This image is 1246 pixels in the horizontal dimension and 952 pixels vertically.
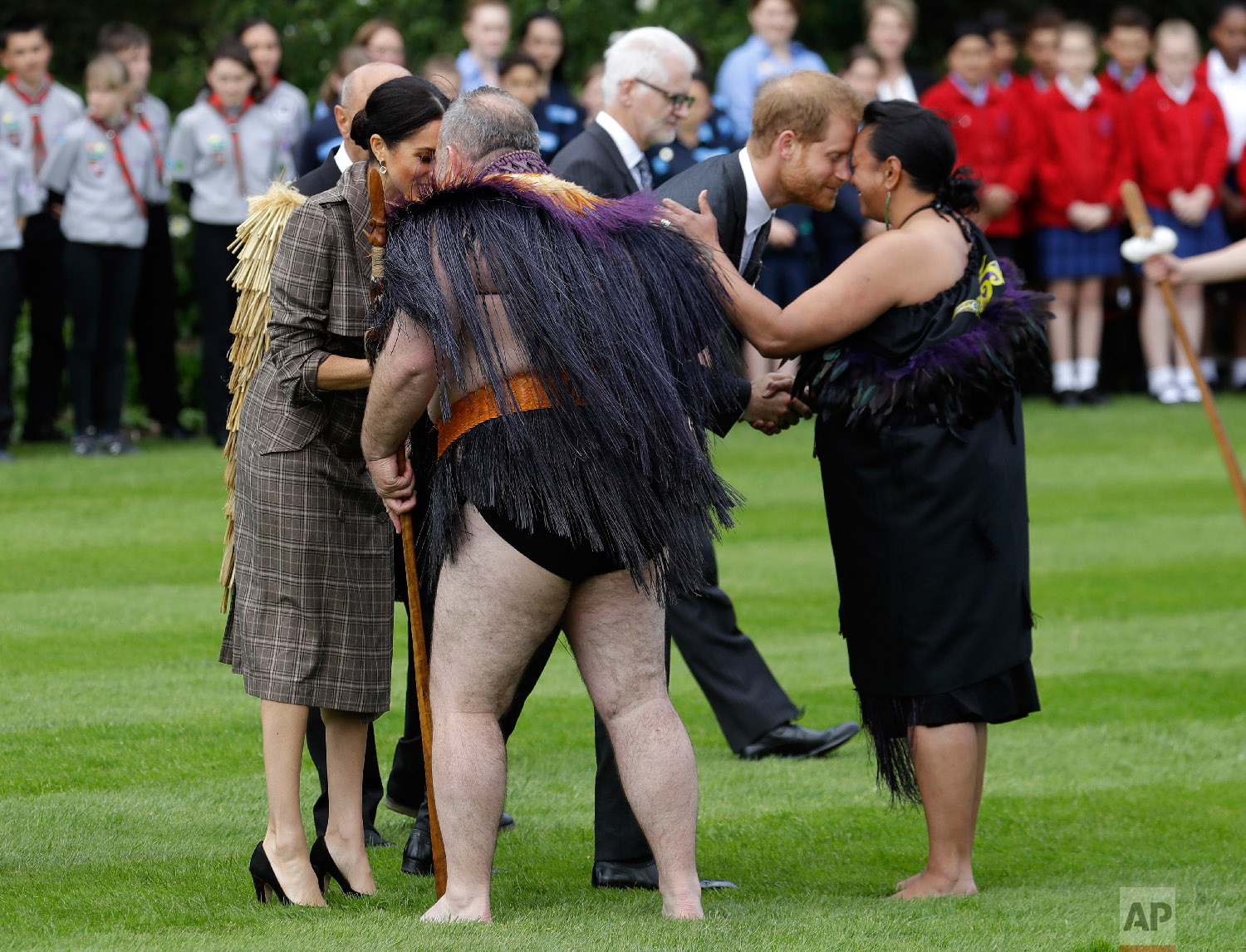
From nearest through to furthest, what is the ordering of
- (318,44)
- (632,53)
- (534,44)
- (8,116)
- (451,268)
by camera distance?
(451,268), (632,53), (8,116), (534,44), (318,44)

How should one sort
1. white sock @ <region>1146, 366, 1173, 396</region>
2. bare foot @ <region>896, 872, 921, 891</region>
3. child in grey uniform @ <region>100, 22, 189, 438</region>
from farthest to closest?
white sock @ <region>1146, 366, 1173, 396</region> → child in grey uniform @ <region>100, 22, 189, 438</region> → bare foot @ <region>896, 872, 921, 891</region>

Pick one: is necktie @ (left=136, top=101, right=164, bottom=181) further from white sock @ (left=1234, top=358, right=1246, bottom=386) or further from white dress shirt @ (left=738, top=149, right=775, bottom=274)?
white sock @ (left=1234, top=358, right=1246, bottom=386)

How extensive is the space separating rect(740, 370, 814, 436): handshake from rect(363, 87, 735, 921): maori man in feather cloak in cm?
65

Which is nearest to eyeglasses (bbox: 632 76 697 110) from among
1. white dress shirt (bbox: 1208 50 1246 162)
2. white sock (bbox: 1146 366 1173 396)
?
white sock (bbox: 1146 366 1173 396)

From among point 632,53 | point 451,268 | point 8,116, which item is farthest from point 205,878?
point 8,116

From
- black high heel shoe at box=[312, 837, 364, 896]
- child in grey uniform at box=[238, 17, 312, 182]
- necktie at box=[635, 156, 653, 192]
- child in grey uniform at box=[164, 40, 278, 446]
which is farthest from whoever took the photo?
child in grey uniform at box=[238, 17, 312, 182]

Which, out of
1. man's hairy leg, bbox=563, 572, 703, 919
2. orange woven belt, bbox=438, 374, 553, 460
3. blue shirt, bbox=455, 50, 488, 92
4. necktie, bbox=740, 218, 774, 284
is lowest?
man's hairy leg, bbox=563, 572, 703, 919

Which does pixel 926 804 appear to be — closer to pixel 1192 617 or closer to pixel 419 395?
pixel 419 395

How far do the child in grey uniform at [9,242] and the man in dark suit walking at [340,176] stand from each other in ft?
21.8

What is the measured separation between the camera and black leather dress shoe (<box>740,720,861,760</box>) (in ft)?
21.5

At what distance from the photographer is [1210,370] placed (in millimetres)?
16344

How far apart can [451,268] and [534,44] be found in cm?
957

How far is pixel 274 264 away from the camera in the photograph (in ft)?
15.6

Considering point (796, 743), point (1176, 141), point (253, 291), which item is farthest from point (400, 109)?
point (1176, 141)
